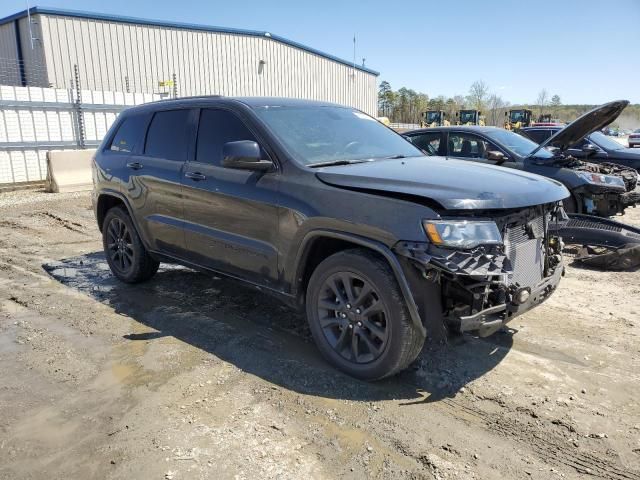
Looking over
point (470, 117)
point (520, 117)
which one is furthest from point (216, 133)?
point (520, 117)

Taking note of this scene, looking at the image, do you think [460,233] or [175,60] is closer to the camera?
[460,233]

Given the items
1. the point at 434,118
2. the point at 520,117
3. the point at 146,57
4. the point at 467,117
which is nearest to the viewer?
the point at 146,57

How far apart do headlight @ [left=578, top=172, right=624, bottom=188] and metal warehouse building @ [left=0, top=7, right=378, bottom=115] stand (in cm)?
1309

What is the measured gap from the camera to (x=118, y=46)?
21.8 meters

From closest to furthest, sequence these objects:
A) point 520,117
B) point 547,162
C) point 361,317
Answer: point 361,317 < point 547,162 < point 520,117

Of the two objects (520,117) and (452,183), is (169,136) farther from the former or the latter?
(520,117)

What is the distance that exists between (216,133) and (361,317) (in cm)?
218

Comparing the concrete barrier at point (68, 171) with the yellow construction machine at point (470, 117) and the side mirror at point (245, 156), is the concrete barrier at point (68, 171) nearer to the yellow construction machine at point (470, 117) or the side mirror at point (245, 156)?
the side mirror at point (245, 156)

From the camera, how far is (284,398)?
3.35 m

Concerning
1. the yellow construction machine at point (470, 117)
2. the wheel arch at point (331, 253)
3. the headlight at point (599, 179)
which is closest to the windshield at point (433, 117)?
the yellow construction machine at point (470, 117)

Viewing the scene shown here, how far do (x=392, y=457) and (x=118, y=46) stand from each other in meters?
23.0

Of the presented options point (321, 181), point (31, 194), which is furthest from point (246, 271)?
point (31, 194)

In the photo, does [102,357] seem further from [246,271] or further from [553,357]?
[553,357]

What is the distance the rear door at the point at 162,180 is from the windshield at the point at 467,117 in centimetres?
3442
